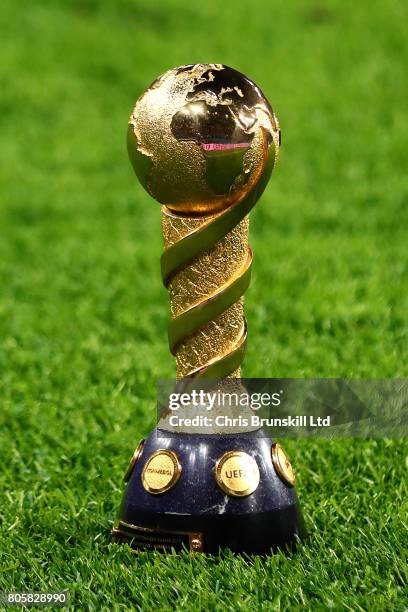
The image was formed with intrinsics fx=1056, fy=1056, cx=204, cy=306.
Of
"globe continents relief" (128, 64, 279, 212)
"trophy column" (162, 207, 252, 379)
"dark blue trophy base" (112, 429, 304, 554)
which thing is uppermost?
"globe continents relief" (128, 64, 279, 212)

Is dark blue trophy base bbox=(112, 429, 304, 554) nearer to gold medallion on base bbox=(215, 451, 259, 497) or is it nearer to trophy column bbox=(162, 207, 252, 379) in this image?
gold medallion on base bbox=(215, 451, 259, 497)

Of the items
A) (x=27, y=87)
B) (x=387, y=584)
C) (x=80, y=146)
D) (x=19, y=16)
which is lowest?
(x=387, y=584)

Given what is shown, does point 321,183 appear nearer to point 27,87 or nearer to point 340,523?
point 27,87

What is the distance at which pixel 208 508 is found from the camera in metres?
2.80

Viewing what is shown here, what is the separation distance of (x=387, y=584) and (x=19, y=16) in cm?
1013

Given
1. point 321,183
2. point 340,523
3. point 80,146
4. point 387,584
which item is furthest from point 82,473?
point 80,146

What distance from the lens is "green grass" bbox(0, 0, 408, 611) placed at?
2.88 meters

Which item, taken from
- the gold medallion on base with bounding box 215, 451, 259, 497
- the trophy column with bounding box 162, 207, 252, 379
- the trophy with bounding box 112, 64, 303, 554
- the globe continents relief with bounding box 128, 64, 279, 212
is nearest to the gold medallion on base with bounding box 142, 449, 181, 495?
the trophy with bounding box 112, 64, 303, 554

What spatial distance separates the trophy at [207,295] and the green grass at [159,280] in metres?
0.11

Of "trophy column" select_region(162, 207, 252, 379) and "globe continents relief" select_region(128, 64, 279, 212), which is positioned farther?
"trophy column" select_region(162, 207, 252, 379)

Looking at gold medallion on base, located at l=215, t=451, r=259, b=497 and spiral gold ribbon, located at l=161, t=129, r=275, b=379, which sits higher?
spiral gold ribbon, located at l=161, t=129, r=275, b=379

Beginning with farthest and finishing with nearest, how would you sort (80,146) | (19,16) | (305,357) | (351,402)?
(19,16) < (80,146) < (305,357) < (351,402)

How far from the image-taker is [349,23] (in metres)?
11.0

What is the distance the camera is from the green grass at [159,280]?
9.46 feet
